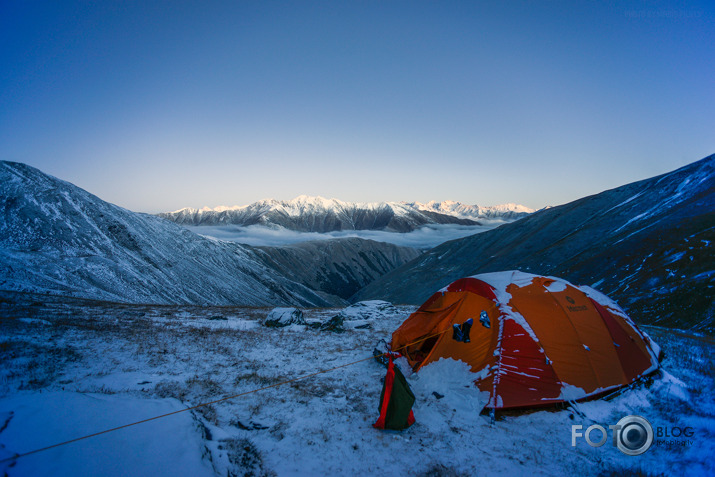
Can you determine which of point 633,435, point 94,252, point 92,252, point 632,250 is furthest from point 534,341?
point 94,252

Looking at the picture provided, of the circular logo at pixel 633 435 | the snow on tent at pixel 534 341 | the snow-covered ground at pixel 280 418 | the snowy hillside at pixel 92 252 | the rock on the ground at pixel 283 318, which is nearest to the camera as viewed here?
the snow-covered ground at pixel 280 418

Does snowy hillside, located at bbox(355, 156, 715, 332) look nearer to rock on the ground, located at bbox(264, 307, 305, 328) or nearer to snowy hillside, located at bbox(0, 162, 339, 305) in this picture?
rock on the ground, located at bbox(264, 307, 305, 328)

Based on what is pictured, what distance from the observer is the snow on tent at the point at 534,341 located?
8703 mm

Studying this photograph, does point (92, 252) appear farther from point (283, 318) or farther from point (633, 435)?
point (633, 435)

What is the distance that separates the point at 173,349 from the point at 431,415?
11.1 m

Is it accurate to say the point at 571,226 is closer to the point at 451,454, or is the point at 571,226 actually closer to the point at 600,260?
the point at 600,260

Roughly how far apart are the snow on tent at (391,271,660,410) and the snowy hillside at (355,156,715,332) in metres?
16.3

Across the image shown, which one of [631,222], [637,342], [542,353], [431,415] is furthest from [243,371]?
[631,222]

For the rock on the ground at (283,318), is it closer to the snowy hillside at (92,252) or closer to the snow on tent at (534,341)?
the snow on tent at (534,341)

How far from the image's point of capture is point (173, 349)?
1241 centimetres

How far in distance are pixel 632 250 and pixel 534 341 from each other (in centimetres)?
4272

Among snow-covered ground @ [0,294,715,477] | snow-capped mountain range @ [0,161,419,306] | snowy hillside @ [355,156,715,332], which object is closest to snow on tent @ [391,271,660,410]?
snow-covered ground @ [0,294,715,477]

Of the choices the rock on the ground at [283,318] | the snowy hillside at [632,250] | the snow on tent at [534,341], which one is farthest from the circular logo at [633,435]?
the snowy hillside at [632,250]

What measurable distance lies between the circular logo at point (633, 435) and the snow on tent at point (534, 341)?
111 cm
